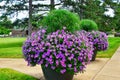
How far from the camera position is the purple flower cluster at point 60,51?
6.23m

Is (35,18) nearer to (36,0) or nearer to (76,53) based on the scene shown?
(36,0)

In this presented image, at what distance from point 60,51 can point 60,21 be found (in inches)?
32.3

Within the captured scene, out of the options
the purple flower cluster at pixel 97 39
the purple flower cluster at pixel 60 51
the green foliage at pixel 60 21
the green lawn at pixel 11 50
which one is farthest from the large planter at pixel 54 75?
the green lawn at pixel 11 50

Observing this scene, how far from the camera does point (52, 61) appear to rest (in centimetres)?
621

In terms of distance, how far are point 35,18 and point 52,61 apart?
2267 cm

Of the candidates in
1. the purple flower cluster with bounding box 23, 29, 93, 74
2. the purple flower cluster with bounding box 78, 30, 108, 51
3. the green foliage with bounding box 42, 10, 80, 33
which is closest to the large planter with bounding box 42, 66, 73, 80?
the purple flower cluster with bounding box 23, 29, 93, 74

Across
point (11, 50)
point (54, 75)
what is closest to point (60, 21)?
point (54, 75)

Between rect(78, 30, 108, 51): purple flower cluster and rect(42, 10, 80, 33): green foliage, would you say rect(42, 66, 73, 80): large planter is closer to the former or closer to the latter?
rect(42, 10, 80, 33): green foliage

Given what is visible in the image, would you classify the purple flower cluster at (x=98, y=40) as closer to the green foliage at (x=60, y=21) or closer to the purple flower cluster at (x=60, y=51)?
the green foliage at (x=60, y=21)

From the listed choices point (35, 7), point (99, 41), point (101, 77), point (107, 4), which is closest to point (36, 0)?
point (35, 7)

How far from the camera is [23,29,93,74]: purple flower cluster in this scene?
623 cm

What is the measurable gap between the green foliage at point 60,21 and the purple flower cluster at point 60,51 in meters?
0.18

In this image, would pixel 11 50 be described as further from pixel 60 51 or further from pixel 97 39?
pixel 60 51

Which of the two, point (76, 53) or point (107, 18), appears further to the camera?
point (107, 18)
